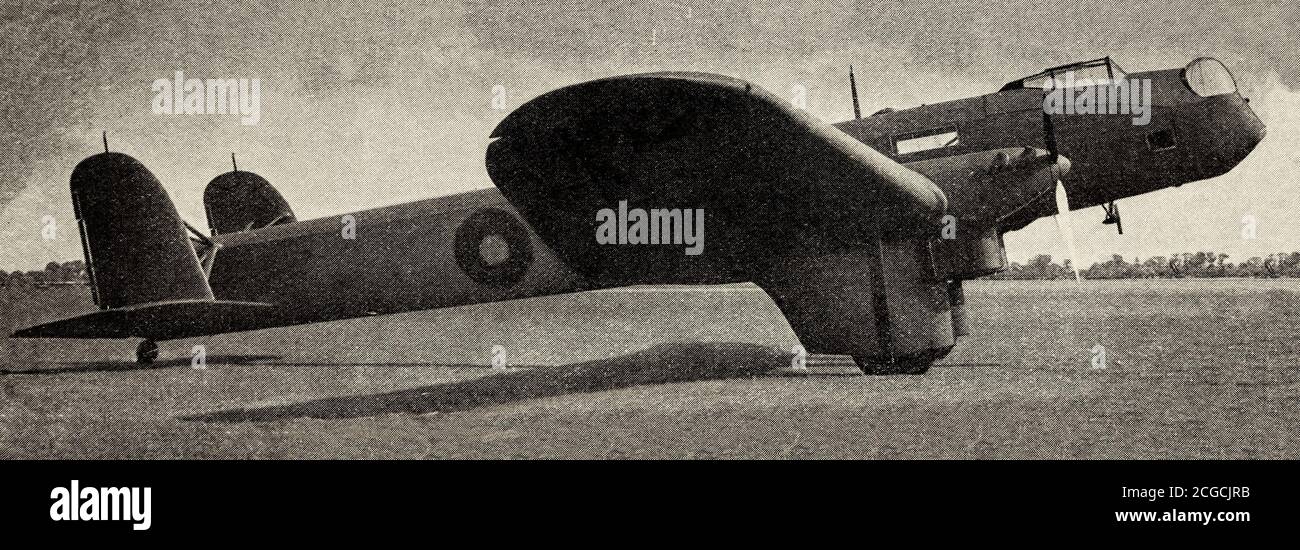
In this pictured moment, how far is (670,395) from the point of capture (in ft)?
23.7

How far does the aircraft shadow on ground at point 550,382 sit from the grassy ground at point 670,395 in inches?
1.7

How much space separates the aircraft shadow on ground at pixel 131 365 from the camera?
9945 mm

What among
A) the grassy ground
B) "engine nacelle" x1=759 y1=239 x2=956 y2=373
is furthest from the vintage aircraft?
the grassy ground

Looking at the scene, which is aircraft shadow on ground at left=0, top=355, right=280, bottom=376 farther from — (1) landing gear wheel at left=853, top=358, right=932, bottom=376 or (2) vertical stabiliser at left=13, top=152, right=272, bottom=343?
(1) landing gear wheel at left=853, top=358, right=932, bottom=376

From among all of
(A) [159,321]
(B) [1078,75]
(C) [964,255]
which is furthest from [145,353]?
(B) [1078,75]

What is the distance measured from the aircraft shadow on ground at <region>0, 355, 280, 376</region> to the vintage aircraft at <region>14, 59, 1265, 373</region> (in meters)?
0.29

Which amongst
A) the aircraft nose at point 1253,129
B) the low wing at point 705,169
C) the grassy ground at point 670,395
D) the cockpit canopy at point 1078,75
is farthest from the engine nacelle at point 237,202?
the aircraft nose at point 1253,129

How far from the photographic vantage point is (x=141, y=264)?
9.63 meters

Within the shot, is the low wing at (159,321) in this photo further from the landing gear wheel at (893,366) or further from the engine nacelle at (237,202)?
the landing gear wheel at (893,366)

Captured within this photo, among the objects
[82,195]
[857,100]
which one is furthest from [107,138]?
[857,100]

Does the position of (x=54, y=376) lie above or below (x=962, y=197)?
below
